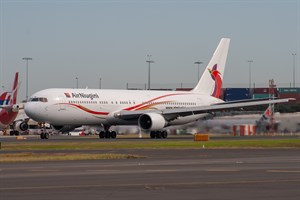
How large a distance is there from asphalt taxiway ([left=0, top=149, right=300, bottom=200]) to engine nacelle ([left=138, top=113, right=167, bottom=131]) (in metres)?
33.9

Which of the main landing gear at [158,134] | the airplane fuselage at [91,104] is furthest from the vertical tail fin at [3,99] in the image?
the main landing gear at [158,134]

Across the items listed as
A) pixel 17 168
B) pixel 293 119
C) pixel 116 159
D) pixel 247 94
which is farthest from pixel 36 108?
pixel 247 94

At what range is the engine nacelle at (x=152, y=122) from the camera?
72000 mm

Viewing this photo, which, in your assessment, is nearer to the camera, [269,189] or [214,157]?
[269,189]

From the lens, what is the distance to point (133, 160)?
37219mm

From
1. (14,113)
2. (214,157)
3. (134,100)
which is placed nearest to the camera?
(214,157)

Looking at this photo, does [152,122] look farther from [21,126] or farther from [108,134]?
[21,126]

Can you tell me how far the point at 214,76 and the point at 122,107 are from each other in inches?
535

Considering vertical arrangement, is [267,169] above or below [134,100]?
below

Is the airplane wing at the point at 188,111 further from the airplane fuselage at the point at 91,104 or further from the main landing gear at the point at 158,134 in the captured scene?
the main landing gear at the point at 158,134

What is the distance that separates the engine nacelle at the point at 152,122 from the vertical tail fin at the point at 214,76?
11.2m

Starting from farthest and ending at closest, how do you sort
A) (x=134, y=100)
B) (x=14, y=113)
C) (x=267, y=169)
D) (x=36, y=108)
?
(x=14, y=113) < (x=134, y=100) < (x=36, y=108) < (x=267, y=169)

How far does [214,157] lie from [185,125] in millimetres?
36722

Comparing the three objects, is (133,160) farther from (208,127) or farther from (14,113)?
(14,113)
